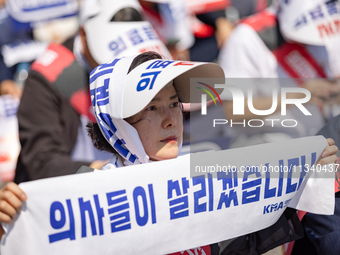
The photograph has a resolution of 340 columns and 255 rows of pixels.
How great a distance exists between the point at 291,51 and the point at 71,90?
5.98 ft

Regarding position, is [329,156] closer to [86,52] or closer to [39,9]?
[86,52]

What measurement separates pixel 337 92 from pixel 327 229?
1986 mm

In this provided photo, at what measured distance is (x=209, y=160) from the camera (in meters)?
1.53

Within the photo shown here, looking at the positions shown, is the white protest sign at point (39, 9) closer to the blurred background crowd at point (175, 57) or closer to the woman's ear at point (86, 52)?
the blurred background crowd at point (175, 57)

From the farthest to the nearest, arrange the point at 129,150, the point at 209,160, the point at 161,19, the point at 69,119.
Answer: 1. the point at 161,19
2. the point at 69,119
3. the point at 129,150
4. the point at 209,160

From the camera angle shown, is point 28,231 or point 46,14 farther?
point 46,14

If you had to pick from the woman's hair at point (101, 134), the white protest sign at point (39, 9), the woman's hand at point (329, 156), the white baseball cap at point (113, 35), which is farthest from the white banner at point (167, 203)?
the white protest sign at point (39, 9)

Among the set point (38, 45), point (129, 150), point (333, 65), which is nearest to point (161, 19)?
point (333, 65)

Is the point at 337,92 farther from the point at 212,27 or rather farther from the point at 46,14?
the point at 46,14

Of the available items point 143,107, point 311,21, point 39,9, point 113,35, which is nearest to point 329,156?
point 143,107

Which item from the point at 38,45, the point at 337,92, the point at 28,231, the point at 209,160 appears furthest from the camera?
the point at 38,45

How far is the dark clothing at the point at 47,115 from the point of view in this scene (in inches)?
109

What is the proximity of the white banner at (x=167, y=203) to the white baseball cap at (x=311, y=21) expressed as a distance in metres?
2.01

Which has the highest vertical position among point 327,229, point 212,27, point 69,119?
point 212,27
